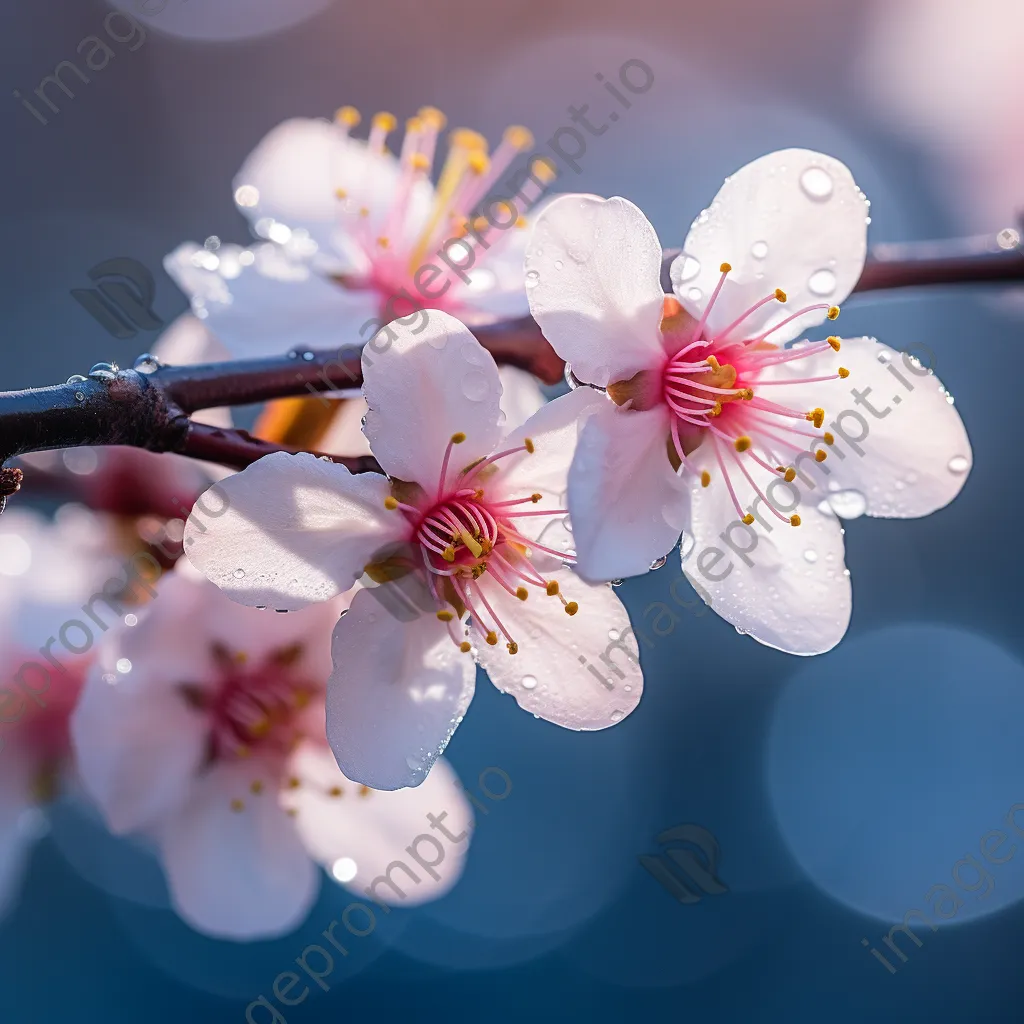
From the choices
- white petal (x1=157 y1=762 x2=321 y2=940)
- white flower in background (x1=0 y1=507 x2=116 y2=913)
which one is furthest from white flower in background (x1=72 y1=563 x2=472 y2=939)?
white flower in background (x1=0 y1=507 x2=116 y2=913)

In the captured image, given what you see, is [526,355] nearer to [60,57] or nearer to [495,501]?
[495,501]

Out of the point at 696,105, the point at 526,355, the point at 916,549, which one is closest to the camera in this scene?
the point at 526,355

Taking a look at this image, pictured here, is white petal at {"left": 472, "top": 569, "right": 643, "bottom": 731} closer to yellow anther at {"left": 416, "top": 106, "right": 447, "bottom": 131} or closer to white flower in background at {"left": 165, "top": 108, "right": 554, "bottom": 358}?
white flower in background at {"left": 165, "top": 108, "right": 554, "bottom": 358}

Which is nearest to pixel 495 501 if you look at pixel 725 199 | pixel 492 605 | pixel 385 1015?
pixel 492 605

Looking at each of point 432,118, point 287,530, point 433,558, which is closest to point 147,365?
point 287,530

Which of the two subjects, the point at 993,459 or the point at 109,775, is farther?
the point at 993,459

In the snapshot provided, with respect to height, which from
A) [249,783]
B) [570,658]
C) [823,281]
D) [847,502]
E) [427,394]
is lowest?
[249,783]

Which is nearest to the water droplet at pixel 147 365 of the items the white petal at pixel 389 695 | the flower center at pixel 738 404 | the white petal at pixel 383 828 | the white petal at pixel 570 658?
the white petal at pixel 389 695

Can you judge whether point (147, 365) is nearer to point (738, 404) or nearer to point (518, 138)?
point (738, 404)
